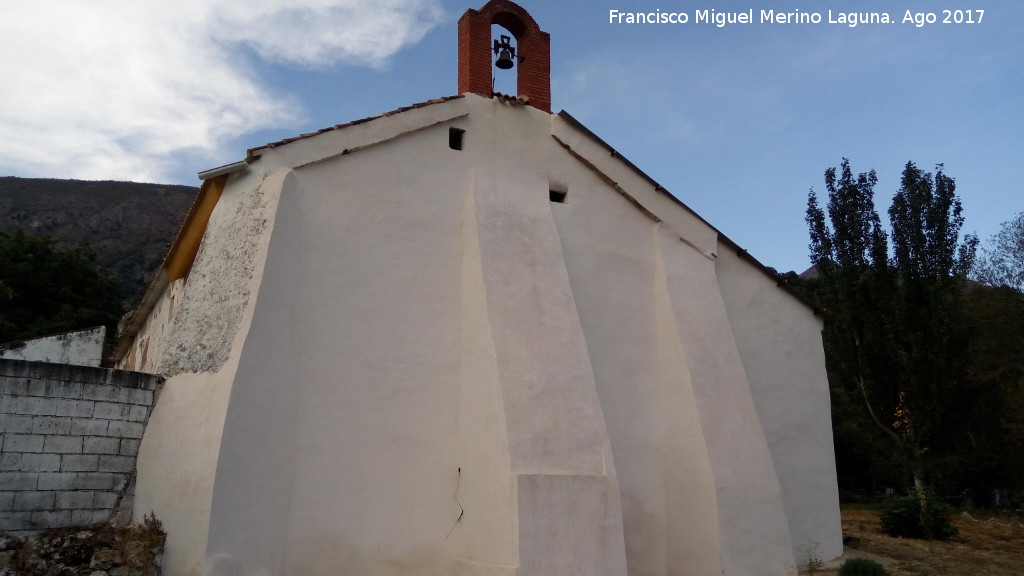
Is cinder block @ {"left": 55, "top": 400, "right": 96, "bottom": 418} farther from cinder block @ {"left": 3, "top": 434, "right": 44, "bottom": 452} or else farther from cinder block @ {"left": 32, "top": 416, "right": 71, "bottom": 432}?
cinder block @ {"left": 3, "top": 434, "right": 44, "bottom": 452}

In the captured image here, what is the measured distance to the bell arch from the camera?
31.0 feet

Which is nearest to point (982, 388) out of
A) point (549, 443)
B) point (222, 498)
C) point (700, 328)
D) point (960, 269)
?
point (960, 269)

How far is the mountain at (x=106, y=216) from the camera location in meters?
46.5

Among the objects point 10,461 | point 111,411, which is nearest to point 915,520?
point 111,411

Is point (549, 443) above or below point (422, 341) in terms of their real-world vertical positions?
below

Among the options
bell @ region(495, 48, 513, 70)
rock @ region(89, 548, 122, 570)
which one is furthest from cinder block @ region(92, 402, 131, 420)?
bell @ region(495, 48, 513, 70)

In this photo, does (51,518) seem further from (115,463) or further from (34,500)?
(115,463)

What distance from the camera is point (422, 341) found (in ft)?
26.0

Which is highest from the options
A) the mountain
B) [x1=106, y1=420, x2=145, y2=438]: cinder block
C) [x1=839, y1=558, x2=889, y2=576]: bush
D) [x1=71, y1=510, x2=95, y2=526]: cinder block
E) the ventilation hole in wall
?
the mountain

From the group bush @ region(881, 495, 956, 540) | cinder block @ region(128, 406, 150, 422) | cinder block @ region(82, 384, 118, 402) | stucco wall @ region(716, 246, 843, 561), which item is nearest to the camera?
cinder block @ region(82, 384, 118, 402)

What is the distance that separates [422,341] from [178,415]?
8.09 ft

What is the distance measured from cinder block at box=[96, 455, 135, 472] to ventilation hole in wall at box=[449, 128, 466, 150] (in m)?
4.84

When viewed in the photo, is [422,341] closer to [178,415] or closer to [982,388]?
[178,415]

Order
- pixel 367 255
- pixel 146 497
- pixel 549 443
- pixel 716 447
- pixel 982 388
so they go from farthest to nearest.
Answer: pixel 982 388
pixel 716 447
pixel 367 255
pixel 549 443
pixel 146 497
